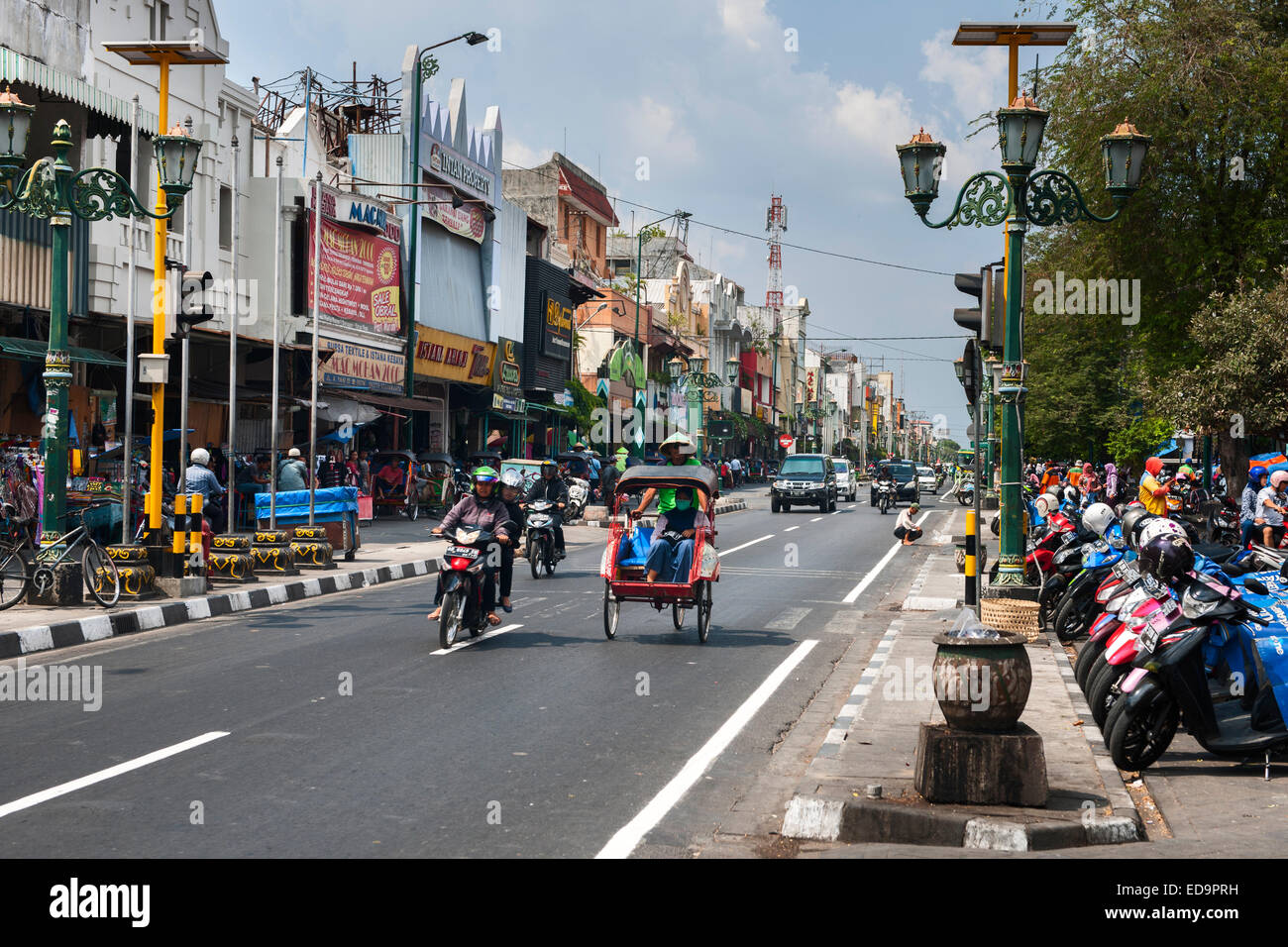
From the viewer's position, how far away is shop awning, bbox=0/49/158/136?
19609 mm

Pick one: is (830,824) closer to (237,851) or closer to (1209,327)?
(237,851)

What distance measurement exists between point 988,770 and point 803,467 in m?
39.2

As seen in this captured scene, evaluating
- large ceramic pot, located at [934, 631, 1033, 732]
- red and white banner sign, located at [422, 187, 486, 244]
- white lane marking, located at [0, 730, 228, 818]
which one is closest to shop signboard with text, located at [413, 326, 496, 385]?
red and white banner sign, located at [422, 187, 486, 244]

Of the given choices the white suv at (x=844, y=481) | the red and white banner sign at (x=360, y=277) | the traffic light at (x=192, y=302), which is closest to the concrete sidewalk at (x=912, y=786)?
the traffic light at (x=192, y=302)

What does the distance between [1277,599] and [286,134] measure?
31293mm

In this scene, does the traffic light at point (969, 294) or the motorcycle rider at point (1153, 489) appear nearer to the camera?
the traffic light at point (969, 294)

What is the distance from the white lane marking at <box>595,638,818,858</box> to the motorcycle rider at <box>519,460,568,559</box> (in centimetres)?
840

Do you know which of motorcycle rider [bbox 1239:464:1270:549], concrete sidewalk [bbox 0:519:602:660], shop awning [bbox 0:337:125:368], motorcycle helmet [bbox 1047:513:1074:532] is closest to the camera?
concrete sidewalk [bbox 0:519:602:660]

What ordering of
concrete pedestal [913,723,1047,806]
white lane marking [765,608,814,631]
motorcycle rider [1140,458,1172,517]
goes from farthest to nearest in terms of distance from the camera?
motorcycle rider [1140,458,1172,517] → white lane marking [765,608,814,631] → concrete pedestal [913,723,1047,806]

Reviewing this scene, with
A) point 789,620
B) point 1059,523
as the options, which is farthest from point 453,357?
point 1059,523

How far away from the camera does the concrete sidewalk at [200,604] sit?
40.4ft

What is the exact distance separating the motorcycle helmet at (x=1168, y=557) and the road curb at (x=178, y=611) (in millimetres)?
9655

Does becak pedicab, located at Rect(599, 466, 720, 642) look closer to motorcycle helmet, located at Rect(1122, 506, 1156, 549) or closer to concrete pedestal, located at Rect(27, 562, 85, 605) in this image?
motorcycle helmet, located at Rect(1122, 506, 1156, 549)

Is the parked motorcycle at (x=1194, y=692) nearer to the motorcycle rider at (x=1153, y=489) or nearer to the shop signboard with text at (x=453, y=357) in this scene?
the motorcycle rider at (x=1153, y=489)
